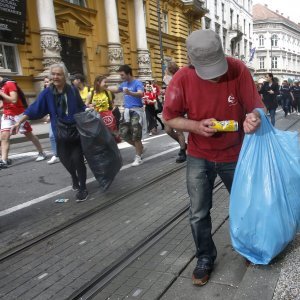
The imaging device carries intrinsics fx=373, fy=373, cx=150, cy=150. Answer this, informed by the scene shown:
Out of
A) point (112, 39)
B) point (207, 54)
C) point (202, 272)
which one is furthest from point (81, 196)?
point (112, 39)

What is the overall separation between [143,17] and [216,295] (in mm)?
23580

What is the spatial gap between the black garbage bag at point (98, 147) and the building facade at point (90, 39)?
11050 mm

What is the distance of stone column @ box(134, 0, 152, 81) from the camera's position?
23.9m

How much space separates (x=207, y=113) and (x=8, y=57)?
48.4 ft

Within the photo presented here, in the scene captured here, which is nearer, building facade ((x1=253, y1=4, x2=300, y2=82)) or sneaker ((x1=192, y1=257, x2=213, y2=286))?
sneaker ((x1=192, y1=257, x2=213, y2=286))

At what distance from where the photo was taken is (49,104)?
4695 millimetres

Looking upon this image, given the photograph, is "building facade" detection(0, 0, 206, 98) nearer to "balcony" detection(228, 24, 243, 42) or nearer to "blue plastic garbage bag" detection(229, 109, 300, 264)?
"blue plastic garbage bag" detection(229, 109, 300, 264)

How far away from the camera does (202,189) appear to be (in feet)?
8.50

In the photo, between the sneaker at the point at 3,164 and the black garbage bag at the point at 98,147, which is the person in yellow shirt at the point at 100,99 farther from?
the sneaker at the point at 3,164

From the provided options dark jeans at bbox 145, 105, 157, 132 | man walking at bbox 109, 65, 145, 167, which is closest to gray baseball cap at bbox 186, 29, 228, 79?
man walking at bbox 109, 65, 145, 167

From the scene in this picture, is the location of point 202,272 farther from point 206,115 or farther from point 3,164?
point 3,164

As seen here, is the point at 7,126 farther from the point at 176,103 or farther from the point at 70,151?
the point at 176,103

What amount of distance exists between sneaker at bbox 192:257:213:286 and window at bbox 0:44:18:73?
14.3 meters

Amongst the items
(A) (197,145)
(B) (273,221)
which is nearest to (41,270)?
(A) (197,145)
